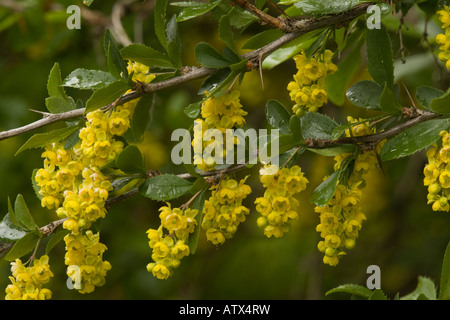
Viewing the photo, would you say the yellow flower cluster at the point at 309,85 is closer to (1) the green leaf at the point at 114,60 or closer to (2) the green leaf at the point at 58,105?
(1) the green leaf at the point at 114,60

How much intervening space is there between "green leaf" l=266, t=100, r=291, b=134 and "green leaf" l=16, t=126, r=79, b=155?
0.42 metres

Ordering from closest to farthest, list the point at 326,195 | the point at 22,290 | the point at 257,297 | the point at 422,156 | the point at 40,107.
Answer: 1. the point at 326,195
2. the point at 22,290
3. the point at 422,156
4. the point at 40,107
5. the point at 257,297

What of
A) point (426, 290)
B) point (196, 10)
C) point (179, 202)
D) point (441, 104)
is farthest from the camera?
point (179, 202)

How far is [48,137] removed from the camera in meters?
1.32

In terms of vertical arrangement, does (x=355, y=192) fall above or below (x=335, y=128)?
below

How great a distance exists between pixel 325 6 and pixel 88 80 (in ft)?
1.75

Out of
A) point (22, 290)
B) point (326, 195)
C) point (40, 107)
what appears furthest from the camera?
point (40, 107)

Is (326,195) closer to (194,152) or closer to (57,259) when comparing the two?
(194,152)

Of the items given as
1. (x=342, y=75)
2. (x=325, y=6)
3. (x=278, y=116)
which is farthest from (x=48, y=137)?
(x=342, y=75)

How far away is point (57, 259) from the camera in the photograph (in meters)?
3.42

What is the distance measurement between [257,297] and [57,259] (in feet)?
4.04

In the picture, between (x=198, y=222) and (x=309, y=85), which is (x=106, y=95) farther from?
(x=309, y=85)

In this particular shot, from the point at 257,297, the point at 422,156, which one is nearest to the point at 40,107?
the point at 257,297

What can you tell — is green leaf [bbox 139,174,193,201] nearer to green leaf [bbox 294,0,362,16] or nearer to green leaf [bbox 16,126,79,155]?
green leaf [bbox 16,126,79,155]
